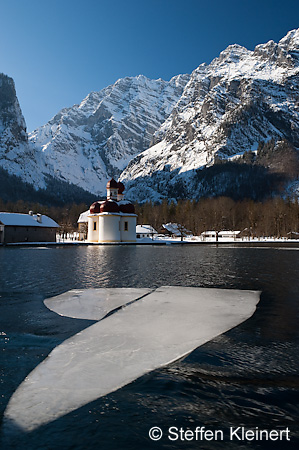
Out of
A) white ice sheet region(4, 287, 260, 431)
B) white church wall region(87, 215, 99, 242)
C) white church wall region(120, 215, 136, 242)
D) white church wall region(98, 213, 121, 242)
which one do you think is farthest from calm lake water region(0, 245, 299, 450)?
white church wall region(87, 215, 99, 242)

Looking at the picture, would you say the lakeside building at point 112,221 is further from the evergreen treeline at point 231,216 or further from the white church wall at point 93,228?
the evergreen treeline at point 231,216

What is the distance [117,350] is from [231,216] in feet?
454

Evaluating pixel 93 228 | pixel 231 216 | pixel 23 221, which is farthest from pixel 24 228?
pixel 231 216

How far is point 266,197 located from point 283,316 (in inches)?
7460

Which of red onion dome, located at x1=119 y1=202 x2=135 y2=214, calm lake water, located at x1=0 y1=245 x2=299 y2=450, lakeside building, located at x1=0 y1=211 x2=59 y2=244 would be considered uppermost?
red onion dome, located at x1=119 y1=202 x2=135 y2=214

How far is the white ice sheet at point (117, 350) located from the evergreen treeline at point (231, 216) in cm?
9693

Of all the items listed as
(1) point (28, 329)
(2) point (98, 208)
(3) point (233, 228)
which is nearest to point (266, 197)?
(3) point (233, 228)

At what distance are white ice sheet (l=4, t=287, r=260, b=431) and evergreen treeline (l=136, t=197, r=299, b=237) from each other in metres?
96.9

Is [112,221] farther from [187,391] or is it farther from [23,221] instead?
[187,391]

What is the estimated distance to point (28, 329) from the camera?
9438 mm

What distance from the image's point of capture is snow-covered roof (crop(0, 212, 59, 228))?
217 ft

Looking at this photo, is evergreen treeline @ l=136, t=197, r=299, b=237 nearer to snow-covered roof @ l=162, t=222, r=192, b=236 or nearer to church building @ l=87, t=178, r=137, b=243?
snow-covered roof @ l=162, t=222, r=192, b=236

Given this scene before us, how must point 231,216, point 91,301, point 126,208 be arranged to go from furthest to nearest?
1. point 231,216
2. point 126,208
3. point 91,301

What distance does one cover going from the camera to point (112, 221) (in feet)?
259
